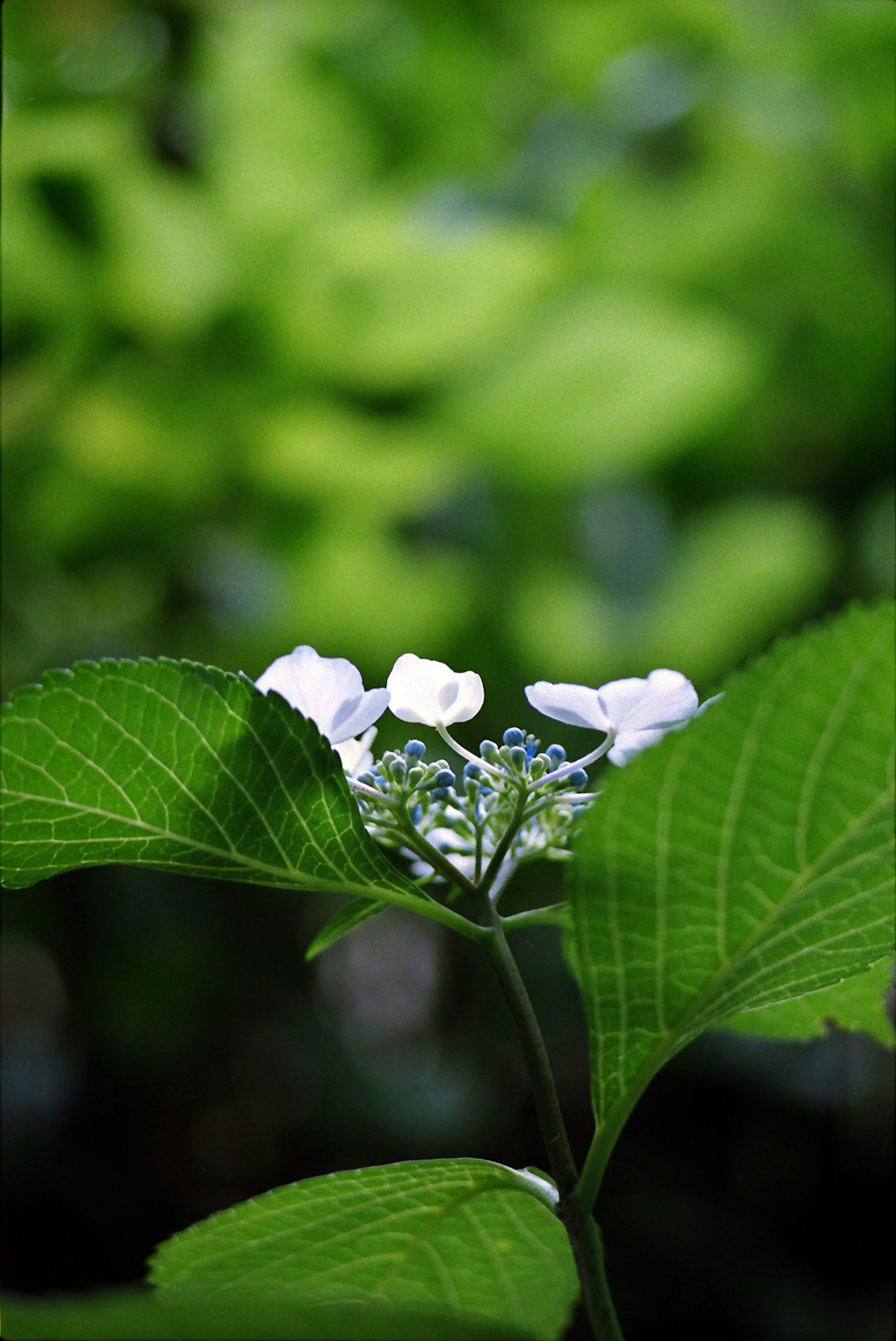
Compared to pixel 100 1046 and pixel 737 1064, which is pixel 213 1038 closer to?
pixel 100 1046

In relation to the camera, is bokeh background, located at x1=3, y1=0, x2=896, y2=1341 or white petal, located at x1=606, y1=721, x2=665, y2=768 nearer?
white petal, located at x1=606, y1=721, x2=665, y2=768

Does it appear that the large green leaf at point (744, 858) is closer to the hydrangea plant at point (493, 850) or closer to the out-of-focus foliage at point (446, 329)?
the hydrangea plant at point (493, 850)

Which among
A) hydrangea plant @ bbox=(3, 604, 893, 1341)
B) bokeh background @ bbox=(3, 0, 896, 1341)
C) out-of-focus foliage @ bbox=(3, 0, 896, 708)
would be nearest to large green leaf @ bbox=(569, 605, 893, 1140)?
hydrangea plant @ bbox=(3, 604, 893, 1341)

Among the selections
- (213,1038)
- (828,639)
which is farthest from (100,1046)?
(828,639)

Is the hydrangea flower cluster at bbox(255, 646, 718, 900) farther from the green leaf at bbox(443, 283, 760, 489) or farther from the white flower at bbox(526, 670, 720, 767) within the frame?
the green leaf at bbox(443, 283, 760, 489)

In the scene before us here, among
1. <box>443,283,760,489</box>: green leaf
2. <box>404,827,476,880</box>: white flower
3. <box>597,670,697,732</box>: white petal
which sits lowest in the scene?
<box>404,827,476,880</box>: white flower

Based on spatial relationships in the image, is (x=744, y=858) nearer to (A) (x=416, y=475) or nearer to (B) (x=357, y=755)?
(B) (x=357, y=755)
